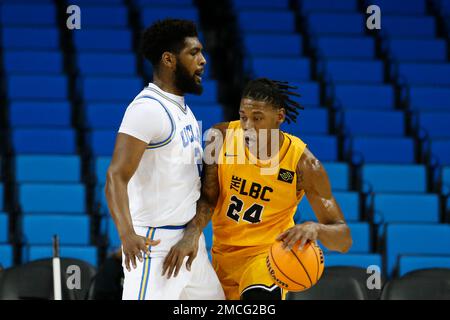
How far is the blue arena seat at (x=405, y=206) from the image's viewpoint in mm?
7676

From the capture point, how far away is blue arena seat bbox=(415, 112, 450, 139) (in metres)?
8.71

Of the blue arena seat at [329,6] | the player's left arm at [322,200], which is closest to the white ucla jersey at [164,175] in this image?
the player's left arm at [322,200]

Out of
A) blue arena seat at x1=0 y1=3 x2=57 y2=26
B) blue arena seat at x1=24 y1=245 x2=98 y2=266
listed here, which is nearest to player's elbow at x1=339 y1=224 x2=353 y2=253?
blue arena seat at x1=24 y1=245 x2=98 y2=266

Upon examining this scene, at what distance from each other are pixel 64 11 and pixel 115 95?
81.2 inches

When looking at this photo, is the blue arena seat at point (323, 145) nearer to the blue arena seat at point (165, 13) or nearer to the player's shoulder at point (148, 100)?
the blue arena seat at point (165, 13)

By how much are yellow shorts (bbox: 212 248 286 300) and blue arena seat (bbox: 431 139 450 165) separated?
427 centimetres

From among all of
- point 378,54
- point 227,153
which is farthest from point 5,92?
point 227,153

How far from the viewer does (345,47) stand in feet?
31.9

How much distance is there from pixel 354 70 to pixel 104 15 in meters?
2.84

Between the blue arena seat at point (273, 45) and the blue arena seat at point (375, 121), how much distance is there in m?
1.32

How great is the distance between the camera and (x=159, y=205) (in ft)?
14.0

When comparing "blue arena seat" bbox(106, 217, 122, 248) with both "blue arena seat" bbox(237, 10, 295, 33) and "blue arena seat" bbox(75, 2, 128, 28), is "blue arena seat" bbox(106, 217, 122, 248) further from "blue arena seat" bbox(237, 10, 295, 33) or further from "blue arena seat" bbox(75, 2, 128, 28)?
"blue arena seat" bbox(237, 10, 295, 33)

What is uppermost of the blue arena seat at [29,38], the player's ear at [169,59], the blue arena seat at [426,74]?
the blue arena seat at [29,38]

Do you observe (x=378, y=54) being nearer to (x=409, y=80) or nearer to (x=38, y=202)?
(x=409, y=80)
